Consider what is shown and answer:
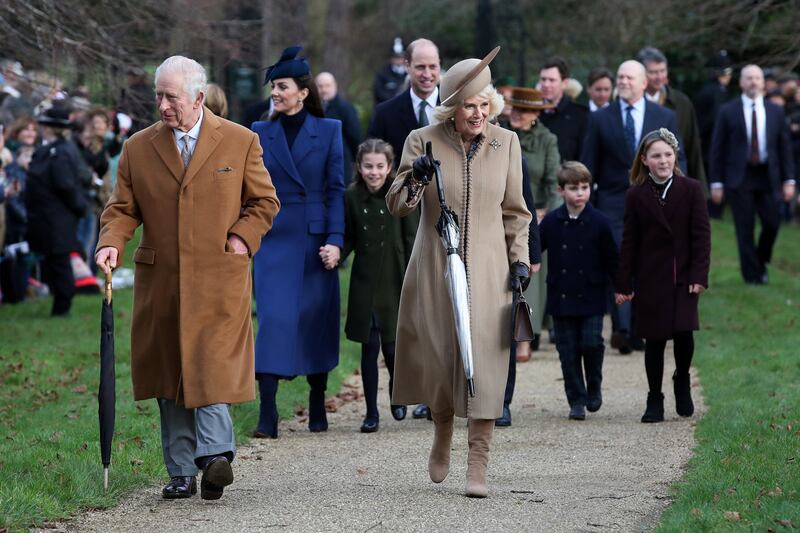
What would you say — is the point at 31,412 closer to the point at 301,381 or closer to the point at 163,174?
the point at 301,381

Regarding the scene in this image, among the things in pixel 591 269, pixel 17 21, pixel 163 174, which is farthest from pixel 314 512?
pixel 17 21

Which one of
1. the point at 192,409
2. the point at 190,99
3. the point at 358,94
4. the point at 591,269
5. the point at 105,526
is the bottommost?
the point at 105,526

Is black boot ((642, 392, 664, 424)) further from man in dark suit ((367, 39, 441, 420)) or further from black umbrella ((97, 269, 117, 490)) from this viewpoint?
black umbrella ((97, 269, 117, 490))

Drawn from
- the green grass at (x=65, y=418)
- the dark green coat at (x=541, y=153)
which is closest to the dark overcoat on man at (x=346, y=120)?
the green grass at (x=65, y=418)

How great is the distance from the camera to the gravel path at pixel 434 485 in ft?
22.8

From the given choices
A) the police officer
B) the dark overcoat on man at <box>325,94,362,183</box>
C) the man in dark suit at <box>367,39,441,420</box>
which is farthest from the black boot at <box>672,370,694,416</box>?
the police officer

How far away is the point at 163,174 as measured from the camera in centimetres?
736

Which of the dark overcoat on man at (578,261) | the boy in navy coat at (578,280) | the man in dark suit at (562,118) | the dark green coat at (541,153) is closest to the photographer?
the boy in navy coat at (578,280)

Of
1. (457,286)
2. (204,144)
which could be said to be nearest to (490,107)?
(457,286)

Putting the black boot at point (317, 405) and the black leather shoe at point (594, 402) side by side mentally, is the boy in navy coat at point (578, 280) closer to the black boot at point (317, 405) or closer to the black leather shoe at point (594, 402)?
the black leather shoe at point (594, 402)

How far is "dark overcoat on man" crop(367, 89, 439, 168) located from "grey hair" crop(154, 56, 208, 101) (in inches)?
131

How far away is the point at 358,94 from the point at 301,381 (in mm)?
24529

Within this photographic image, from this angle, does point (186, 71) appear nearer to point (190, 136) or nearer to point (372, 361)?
point (190, 136)

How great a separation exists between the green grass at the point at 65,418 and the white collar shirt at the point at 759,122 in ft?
15.0
